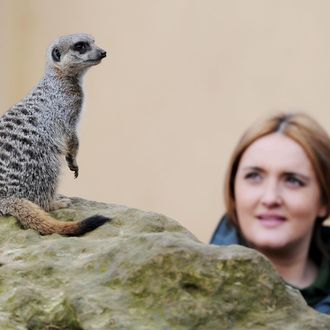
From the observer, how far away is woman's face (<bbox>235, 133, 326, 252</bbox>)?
1269 millimetres

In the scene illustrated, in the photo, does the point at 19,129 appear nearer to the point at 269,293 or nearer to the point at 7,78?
the point at 269,293

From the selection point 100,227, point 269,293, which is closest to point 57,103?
point 100,227

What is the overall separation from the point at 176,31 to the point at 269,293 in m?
2.16

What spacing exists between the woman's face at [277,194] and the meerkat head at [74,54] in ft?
2.96

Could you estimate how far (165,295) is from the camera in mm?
1149

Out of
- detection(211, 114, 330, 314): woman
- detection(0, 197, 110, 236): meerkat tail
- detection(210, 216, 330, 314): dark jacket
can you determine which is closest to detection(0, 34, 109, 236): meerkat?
detection(0, 197, 110, 236): meerkat tail

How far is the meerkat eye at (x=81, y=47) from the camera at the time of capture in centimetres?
215

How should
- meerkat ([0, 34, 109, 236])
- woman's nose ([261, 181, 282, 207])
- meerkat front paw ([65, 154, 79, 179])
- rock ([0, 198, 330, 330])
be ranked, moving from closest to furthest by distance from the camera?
rock ([0, 198, 330, 330]), woman's nose ([261, 181, 282, 207]), meerkat ([0, 34, 109, 236]), meerkat front paw ([65, 154, 79, 179])

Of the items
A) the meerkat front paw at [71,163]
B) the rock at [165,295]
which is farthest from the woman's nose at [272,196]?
the meerkat front paw at [71,163]

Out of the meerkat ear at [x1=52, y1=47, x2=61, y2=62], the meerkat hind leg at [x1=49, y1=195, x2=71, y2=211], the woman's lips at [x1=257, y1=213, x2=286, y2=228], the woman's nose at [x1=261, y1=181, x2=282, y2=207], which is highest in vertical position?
the meerkat ear at [x1=52, y1=47, x2=61, y2=62]

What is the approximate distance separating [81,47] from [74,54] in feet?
0.09

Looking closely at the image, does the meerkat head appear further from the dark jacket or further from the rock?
the rock

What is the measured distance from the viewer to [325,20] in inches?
113

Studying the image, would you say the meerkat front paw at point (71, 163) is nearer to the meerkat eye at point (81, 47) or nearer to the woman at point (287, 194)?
the meerkat eye at point (81, 47)
